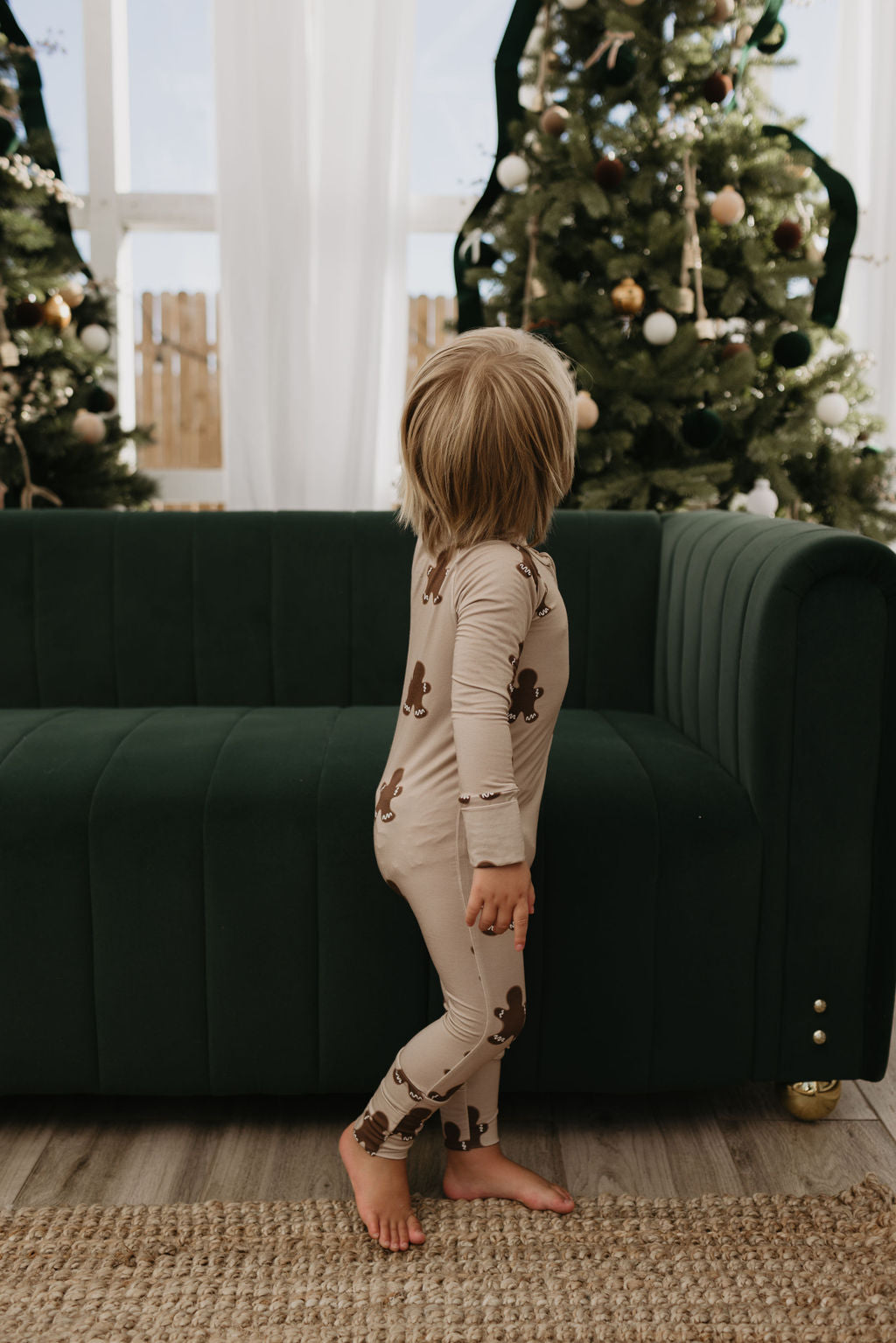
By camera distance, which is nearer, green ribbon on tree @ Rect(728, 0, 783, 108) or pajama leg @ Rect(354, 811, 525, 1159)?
pajama leg @ Rect(354, 811, 525, 1159)

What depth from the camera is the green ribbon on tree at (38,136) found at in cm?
271

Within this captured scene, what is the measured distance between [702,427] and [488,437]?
5.09 feet

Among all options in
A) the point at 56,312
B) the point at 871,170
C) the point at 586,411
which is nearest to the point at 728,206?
the point at 586,411

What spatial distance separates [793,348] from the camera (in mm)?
2520

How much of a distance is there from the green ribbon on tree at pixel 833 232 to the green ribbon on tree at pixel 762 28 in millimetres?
154

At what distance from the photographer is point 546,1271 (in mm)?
1113

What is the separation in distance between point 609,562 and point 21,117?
208 cm

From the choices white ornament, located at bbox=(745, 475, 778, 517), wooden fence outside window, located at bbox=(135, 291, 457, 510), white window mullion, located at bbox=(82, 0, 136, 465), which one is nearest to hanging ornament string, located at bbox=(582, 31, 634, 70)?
white ornament, located at bbox=(745, 475, 778, 517)

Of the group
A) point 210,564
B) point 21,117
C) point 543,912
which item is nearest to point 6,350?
point 21,117

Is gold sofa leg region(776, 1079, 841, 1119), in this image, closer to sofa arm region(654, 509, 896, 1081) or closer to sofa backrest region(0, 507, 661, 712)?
sofa arm region(654, 509, 896, 1081)

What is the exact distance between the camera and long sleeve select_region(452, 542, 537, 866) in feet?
3.22

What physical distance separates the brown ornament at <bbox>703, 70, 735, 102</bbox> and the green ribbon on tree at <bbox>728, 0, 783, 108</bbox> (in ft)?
0.35

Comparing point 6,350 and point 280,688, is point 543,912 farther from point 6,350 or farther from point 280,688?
point 6,350

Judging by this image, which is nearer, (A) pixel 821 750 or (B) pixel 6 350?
(A) pixel 821 750
